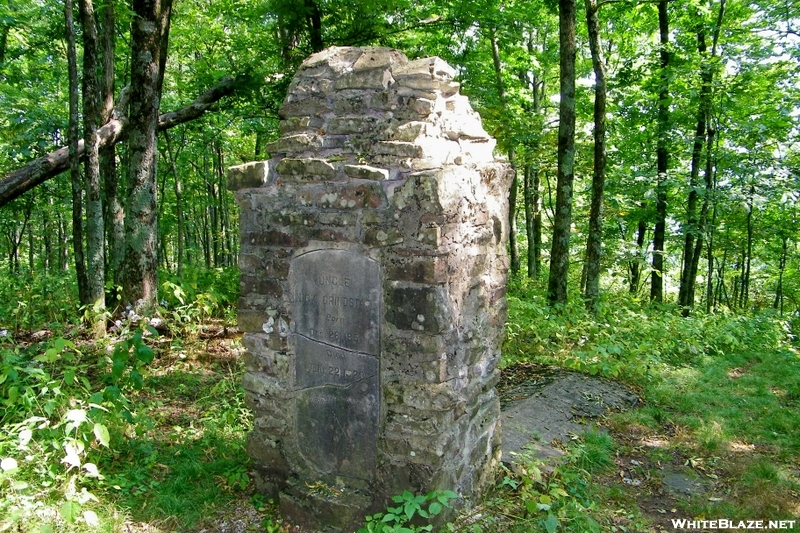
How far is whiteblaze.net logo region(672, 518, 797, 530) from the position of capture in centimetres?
346

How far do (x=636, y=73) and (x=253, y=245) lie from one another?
30.6 ft

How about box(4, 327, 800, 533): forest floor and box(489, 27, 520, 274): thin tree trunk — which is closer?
box(4, 327, 800, 533): forest floor

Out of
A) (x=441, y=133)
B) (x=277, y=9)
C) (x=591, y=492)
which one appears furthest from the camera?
(x=277, y=9)

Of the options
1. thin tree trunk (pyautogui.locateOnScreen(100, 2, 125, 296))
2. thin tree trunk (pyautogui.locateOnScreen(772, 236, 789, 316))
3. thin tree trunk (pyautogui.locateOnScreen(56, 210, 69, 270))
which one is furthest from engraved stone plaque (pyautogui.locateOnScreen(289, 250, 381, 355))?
thin tree trunk (pyautogui.locateOnScreen(56, 210, 69, 270))

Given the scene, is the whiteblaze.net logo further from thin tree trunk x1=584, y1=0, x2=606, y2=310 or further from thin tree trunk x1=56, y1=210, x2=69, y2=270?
thin tree trunk x1=56, y1=210, x2=69, y2=270

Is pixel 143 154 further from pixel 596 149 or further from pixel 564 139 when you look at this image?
pixel 596 149

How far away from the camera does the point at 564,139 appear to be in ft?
26.5

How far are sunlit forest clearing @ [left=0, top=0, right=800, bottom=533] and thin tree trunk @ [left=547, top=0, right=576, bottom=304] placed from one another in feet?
0.12

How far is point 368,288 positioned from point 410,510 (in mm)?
1271

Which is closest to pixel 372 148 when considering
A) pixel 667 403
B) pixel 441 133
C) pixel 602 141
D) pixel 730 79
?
pixel 441 133

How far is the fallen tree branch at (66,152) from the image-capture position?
7.15 m

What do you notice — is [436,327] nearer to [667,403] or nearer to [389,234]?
[389,234]

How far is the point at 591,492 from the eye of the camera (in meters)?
3.86

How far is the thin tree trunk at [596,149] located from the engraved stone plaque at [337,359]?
6.31 meters
